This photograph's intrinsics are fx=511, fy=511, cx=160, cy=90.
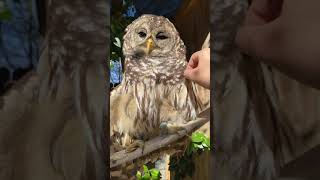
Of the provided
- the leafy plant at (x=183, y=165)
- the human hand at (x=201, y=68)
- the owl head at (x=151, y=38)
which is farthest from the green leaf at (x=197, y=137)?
the owl head at (x=151, y=38)

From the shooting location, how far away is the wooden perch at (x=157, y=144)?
151cm

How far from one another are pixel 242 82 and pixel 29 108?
0.26m

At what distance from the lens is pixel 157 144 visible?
152 cm

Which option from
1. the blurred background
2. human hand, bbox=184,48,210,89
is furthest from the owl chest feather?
the blurred background

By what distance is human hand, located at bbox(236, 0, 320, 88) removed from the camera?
1.64 ft

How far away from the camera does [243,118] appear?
0.62 m

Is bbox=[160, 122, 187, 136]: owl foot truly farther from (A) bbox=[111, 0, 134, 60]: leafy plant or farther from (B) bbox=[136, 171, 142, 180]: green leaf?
(A) bbox=[111, 0, 134, 60]: leafy plant

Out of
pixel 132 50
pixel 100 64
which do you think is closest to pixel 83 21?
pixel 100 64

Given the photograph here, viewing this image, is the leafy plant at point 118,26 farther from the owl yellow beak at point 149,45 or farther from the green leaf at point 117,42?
the owl yellow beak at point 149,45

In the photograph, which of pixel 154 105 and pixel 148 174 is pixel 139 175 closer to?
pixel 148 174

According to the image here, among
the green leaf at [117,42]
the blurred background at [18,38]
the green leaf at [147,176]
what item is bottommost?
the green leaf at [147,176]

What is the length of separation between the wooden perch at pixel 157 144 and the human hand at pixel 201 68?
0.24 meters

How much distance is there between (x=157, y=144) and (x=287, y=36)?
1.03 m

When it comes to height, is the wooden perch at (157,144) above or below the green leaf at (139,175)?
above
